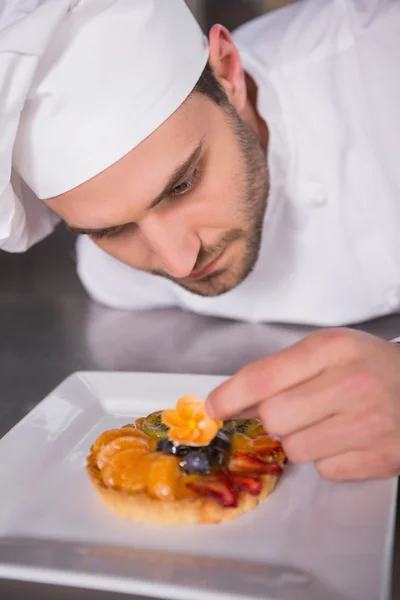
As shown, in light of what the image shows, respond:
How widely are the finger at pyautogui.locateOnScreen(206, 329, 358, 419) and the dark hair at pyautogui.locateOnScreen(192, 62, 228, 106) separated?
1.95ft

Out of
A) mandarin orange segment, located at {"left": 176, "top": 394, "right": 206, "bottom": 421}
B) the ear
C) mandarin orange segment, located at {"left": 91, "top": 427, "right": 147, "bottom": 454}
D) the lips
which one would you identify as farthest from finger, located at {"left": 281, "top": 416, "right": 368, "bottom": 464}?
the ear

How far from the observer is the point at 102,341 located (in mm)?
1624

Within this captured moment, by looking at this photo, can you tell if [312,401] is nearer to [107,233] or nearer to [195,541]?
[195,541]

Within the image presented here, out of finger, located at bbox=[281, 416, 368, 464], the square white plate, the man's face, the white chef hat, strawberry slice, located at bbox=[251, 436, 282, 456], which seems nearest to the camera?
the square white plate

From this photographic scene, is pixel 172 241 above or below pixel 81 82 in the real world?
below

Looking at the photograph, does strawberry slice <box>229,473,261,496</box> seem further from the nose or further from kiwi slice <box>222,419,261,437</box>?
the nose

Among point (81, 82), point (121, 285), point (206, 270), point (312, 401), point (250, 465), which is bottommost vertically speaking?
point (121, 285)

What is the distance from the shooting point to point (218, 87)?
1.32m

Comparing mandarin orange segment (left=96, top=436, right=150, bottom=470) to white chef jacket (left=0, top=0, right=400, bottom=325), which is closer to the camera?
mandarin orange segment (left=96, top=436, right=150, bottom=470)

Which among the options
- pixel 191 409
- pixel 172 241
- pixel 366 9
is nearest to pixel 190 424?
pixel 191 409

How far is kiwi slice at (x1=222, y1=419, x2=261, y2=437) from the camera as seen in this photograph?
964 mm

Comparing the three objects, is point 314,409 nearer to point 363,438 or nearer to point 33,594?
point 363,438

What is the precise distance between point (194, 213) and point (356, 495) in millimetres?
576

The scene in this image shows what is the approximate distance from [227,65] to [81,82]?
42 centimetres
